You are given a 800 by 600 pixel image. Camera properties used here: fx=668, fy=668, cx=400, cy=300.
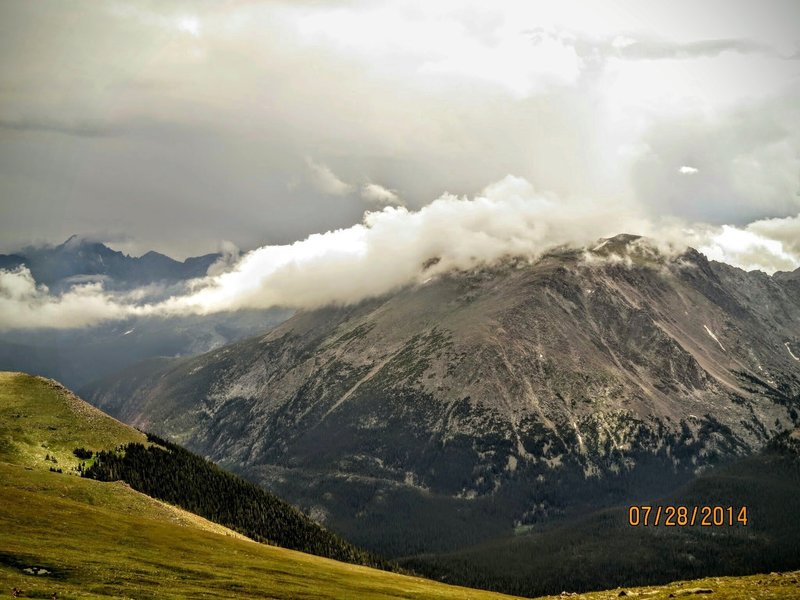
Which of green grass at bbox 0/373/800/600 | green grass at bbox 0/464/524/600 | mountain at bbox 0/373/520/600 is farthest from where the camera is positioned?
green grass at bbox 0/464/524/600

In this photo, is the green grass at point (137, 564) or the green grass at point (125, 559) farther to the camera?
the green grass at point (125, 559)

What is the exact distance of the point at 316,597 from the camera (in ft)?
336

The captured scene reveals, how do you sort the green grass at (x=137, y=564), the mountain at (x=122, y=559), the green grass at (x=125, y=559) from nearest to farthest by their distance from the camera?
the mountain at (x=122, y=559) < the green grass at (x=137, y=564) < the green grass at (x=125, y=559)

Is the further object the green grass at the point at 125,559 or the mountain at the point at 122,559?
the green grass at the point at 125,559

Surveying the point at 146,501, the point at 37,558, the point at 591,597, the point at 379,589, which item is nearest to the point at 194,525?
the point at 146,501

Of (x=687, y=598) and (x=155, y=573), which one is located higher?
(x=687, y=598)

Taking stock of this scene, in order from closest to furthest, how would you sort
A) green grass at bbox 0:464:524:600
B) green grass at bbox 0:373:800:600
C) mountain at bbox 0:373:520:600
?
mountain at bbox 0:373:520:600 < green grass at bbox 0:373:800:600 < green grass at bbox 0:464:524:600

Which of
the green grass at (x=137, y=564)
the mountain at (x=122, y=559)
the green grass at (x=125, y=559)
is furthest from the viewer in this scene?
the green grass at (x=125, y=559)

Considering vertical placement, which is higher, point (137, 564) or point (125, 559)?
point (125, 559)

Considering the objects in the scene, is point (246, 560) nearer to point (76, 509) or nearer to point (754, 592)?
point (76, 509)

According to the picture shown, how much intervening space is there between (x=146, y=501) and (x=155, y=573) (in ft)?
289

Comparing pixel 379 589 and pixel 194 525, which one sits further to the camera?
pixel 194 525

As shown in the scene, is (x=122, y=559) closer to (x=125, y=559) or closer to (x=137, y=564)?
(x=125, y=559)

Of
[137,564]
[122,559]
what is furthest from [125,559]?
[137,564]
